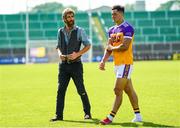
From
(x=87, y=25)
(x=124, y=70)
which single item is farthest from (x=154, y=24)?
(x=124, y=70)

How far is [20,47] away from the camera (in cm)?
5706

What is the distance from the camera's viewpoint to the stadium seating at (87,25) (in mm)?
62969

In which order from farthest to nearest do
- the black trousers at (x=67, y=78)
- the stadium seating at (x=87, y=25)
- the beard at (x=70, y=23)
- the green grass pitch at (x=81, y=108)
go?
the stadium seating at (x=87, y=25), the black trousers at (x=67, y=78), the beard at (x=70, y=23), the green grass pitch at (x=81, y=108)

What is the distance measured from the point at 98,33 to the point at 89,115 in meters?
51.9

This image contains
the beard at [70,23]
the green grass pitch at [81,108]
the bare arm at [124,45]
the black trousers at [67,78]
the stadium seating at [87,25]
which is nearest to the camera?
the bare arm at [124,45]

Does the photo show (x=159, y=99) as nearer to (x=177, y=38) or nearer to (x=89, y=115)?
(x=89, y=115)

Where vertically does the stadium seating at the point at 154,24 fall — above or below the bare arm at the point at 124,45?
below

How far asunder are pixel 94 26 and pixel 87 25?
2.47 ft

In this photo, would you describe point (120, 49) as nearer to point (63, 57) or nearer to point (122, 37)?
point (122, 37)

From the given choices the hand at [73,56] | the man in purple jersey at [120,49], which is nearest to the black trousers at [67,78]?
the hand at [73,56]

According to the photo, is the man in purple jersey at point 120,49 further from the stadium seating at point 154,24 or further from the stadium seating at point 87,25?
the stadium seating at point 154,24

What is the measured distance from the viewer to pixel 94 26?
6366 centimetres

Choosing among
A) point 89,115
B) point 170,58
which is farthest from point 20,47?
point 89,115

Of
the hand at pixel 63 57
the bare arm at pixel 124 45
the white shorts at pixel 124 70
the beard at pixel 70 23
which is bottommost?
the white shorts at pixel 124 70
